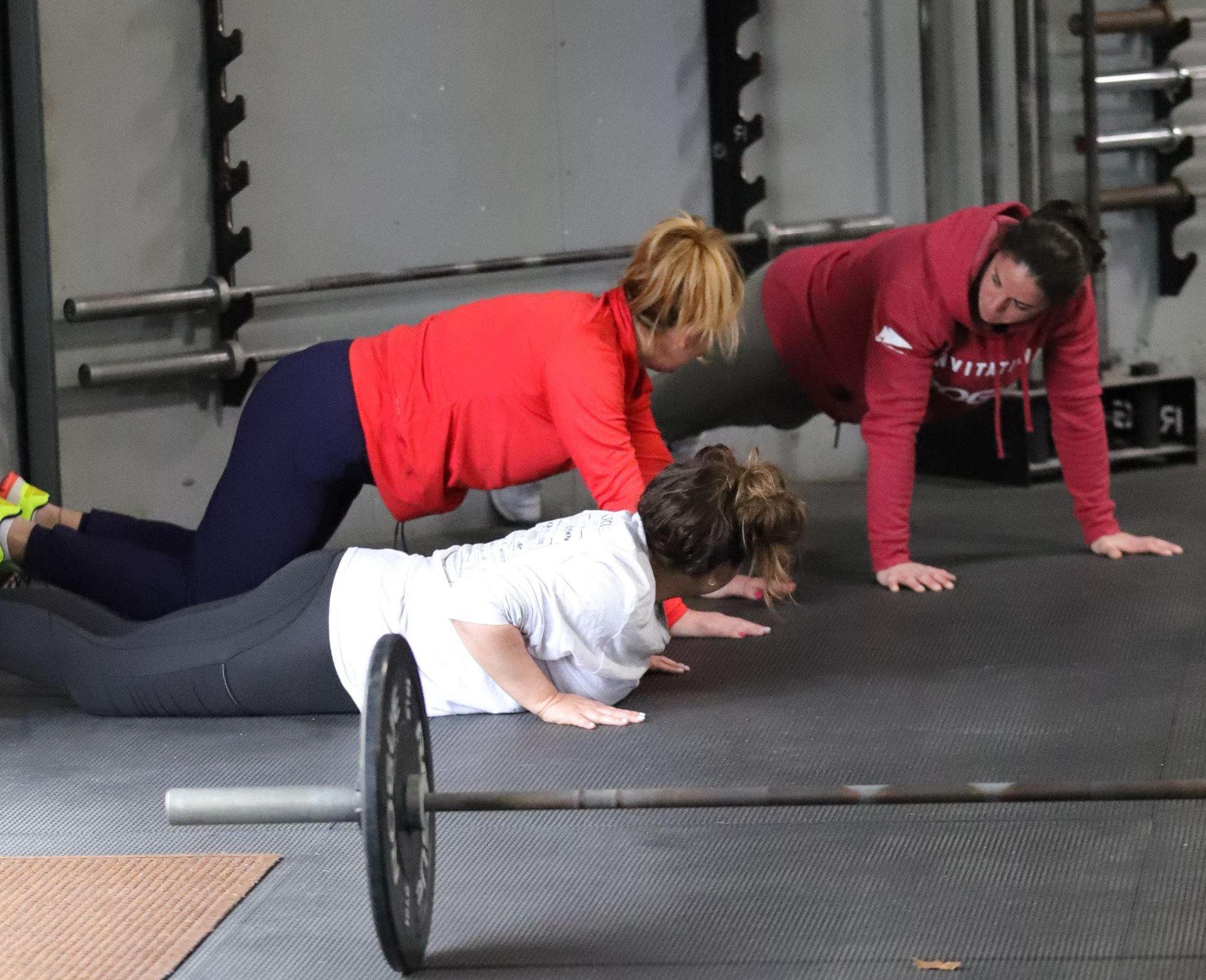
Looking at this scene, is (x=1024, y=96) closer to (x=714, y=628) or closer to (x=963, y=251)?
(x=963, y=251)

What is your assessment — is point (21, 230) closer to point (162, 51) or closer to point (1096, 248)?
point (162, 51)

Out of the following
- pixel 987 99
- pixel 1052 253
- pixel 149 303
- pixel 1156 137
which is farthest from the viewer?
pixel 1156 137

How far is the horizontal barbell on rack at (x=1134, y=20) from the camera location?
4.86 metres

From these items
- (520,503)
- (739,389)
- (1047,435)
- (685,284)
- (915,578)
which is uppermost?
(685,284)

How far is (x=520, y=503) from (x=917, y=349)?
1.41 m

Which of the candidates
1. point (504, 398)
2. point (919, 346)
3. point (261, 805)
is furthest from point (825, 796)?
point (919, 346)

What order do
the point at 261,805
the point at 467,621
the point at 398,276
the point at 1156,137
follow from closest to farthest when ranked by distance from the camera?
the point at 261,805 < the point at 467,621 < the point at 398,276 < the point at 1156,137

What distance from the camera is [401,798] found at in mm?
1611

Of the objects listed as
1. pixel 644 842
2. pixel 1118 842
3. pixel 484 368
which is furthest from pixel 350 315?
pixel 1118 842

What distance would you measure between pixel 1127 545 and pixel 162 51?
268 cm

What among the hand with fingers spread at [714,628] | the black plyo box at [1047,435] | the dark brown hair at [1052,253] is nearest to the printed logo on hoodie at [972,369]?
the dark brown hair at [1052,253]

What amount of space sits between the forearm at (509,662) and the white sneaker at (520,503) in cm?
178

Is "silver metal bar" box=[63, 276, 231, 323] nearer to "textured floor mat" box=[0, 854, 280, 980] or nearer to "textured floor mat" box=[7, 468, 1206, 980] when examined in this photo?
"textured floor mat" box=[7, 468, 1206, 980]

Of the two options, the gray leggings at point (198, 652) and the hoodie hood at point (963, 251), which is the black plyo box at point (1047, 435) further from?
the gray leggings at point (198, 652)
